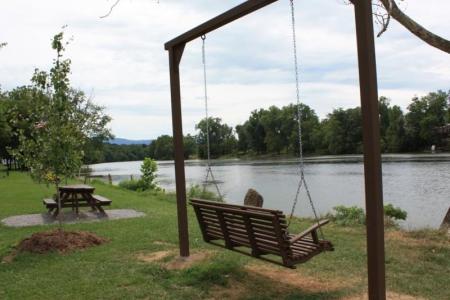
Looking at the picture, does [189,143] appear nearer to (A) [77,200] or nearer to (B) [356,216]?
(A) [77,200]

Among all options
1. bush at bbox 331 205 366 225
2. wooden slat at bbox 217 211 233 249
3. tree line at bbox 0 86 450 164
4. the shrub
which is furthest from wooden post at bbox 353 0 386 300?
tree line at bbox 0 86 450 164

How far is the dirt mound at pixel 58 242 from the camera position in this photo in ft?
26.0

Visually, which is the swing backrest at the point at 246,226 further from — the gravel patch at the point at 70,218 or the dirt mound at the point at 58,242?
the gravel patch at the point at 70,218

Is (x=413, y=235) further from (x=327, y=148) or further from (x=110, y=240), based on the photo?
(x=327, y=148)

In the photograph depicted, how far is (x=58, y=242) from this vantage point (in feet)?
26.5

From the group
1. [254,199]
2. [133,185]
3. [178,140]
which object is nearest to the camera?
[178,140]

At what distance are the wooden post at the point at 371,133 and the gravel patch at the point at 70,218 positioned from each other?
28.6 feet

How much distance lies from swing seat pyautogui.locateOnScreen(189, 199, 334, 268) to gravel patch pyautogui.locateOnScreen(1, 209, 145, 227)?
634cm

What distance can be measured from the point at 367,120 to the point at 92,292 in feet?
11.3

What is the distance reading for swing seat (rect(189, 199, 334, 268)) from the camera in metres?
5.11

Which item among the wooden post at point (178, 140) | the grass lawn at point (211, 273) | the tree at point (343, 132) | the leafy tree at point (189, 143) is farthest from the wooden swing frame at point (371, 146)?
the tree at point (343, 132)

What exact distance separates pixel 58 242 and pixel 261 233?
4056 mm

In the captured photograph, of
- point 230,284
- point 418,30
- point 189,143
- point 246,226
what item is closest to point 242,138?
point 189,143

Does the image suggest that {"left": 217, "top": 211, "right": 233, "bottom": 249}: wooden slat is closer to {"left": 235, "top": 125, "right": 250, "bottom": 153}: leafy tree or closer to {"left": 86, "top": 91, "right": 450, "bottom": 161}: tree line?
{"left": 86, "top": 91, "right": 450, "bottom": 161}: tree line
